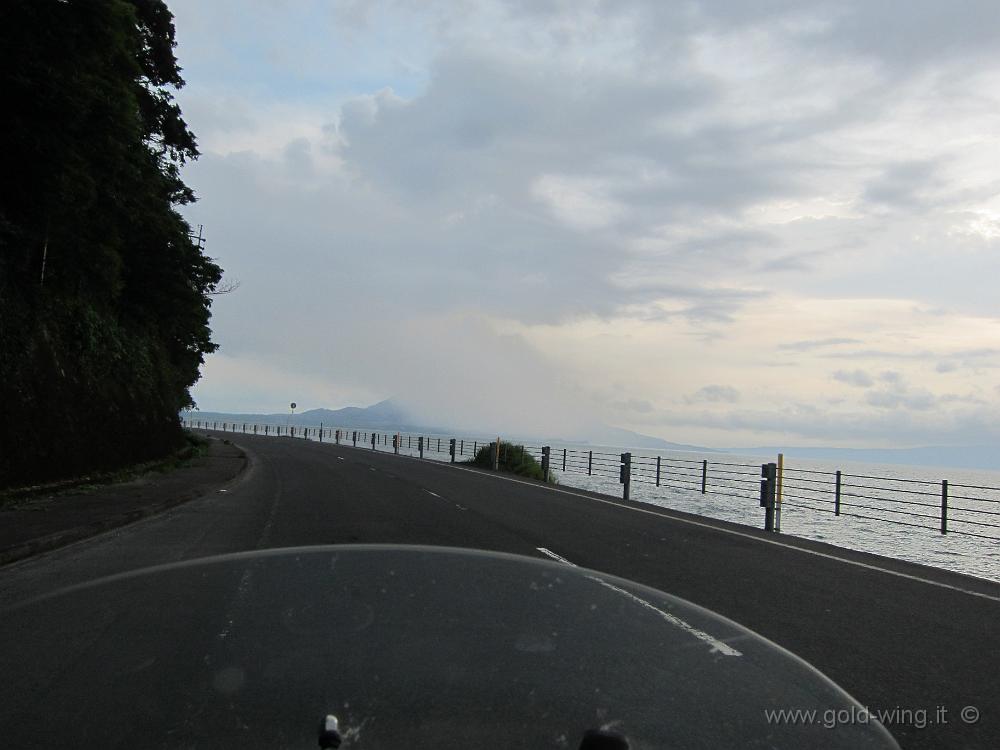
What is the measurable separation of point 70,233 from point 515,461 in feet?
73.3

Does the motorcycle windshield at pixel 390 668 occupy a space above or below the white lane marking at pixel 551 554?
above

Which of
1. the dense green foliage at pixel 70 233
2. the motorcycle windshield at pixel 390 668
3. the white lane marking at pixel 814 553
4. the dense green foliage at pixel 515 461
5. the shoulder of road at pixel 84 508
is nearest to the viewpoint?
the motorcycle windshield at pixel 390 668

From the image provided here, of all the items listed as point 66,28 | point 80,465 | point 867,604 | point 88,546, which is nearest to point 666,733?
point 867,604

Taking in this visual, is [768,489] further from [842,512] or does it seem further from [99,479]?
[99,479]

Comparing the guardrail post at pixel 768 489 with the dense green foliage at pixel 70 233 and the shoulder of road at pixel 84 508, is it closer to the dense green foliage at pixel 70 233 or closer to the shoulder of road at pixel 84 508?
the shoulder of road at pixel 84 508

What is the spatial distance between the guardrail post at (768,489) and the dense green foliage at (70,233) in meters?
14.3

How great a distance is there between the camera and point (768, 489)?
609 inches

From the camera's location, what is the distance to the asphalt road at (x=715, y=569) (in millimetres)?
4816

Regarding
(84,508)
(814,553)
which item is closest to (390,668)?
(814,553)

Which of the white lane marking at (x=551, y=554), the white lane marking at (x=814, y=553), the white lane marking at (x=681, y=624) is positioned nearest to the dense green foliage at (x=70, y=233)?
the white lane marking at (x=551, y=554)

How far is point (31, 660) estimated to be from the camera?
1.84 m

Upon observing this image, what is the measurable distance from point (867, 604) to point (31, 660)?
7364 mm

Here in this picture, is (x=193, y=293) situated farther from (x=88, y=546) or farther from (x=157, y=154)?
(x=88, y=546)

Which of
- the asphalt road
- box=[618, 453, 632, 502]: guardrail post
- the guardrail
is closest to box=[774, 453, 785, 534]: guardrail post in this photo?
the guardrail
